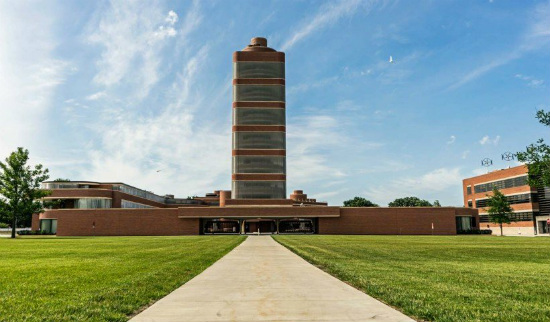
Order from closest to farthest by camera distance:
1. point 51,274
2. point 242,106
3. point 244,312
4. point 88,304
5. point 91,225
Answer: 1. point 244,312
2. point 88,304
3. point 51,274
4. point 91,225
5. point 242,106

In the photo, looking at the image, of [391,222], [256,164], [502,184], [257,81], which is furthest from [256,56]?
[502,184]

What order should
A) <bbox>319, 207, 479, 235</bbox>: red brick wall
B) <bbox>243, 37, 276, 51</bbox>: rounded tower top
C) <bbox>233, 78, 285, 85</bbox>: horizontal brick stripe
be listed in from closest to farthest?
<bbox>319, 207, 479, 235</bbox>: red brick wall < <bbox>233, 78, 285, 85</bbox>: horizontal brick stripe < <bbox>243, 37, 276, 51</bbox>: rounded tower top

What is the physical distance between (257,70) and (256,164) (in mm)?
25119

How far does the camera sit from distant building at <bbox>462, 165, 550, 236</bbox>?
294 feet

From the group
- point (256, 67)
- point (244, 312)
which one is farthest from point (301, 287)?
point (256, 67)

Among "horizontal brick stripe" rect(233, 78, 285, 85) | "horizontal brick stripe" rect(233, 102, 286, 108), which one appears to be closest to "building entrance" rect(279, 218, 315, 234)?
"horizontal brick stripe" rect(233, 102, 286, 108)

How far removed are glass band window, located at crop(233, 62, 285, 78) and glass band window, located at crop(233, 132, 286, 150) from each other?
15.7 m

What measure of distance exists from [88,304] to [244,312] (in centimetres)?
337

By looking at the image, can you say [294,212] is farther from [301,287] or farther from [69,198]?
[301,287]

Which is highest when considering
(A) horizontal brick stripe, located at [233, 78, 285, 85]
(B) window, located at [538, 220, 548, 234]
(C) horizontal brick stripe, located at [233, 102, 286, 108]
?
(A) horizontal brick stripe, located at [233, 78, 285, 85]

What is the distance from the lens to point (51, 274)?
1406 cm

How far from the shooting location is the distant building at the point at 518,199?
3531 inches

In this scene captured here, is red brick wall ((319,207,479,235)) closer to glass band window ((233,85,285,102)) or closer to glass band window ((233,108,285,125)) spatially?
glass band window ((233,108,285,125))

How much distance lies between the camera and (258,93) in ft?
369
